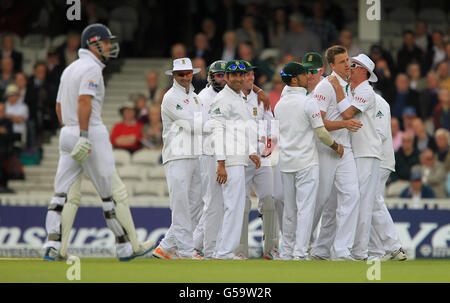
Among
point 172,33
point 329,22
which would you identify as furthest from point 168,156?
point 172,33

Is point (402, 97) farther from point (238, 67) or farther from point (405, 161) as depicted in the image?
point (238, 67)

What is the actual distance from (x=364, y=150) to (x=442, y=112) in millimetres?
7403

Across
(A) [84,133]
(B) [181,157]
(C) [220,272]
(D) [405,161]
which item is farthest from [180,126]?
(D) [405,161]

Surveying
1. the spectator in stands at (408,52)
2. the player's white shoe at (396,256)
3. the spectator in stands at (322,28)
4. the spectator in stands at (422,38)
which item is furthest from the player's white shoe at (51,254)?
the spectator in stands at (422,38)

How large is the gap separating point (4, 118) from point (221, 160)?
29.9ft

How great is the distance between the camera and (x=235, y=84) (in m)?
12.1

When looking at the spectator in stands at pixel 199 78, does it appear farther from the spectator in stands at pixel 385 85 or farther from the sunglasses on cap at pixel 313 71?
the sunglasses on cap at pixel 313 71

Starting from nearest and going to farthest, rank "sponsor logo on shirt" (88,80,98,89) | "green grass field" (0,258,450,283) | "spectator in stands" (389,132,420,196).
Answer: "green grass field" (0,258,450,283), "sponsor logo on shirt" (88,80,98,89), "spectator in stands" (389,132,420,196)

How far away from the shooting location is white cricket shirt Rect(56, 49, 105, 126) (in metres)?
10.6

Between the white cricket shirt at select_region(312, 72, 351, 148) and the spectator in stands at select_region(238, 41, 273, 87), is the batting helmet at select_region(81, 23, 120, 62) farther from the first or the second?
the spectator in stands at select_region(238, 41, 273, 87)

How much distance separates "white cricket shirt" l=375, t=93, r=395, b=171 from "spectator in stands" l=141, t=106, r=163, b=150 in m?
7.30

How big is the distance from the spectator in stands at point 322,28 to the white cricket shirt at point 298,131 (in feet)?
28.8

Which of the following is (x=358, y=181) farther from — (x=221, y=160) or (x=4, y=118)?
(x=4, y=118)

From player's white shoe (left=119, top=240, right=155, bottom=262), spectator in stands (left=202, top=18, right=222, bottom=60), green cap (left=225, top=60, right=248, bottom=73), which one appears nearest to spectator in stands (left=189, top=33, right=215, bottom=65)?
spectator in stands (left=202, top=18, right=222, bottom=60)
